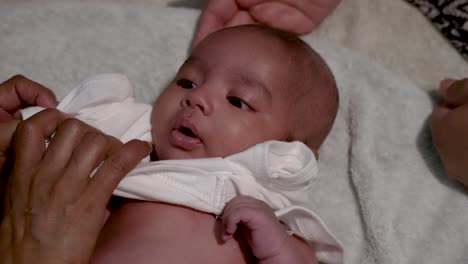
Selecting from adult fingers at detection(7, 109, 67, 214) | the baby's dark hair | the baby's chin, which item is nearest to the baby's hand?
the baby's chin

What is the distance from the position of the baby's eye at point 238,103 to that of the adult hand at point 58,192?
1.00ft

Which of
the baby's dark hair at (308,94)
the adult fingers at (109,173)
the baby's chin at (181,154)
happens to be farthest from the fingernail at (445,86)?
the adult fingers at (109,173)

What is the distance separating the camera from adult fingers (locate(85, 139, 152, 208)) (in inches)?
38.5

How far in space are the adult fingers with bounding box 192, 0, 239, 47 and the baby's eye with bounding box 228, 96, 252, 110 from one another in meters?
0.40

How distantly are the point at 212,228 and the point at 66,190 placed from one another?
0.34 meters

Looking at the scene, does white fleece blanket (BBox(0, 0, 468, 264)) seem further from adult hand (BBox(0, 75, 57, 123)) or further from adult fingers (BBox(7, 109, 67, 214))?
adult fingers (BBox(7, 109, 67, 214))

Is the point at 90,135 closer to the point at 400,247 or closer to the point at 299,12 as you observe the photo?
the point at 400,247

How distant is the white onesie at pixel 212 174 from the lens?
3.84 ft

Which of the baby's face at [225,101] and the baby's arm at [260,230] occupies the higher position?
the baby's face at [225,101]

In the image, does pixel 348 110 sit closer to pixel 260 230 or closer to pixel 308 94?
pixel 308 94

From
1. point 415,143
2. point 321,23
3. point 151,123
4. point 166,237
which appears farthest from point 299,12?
point 166,237

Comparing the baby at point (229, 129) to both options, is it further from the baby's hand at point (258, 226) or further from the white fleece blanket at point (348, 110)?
the white fleece blanket at point (348, 110)

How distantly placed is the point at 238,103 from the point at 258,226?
0.97ft

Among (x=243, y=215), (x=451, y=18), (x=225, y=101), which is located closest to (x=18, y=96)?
(x=225, y=101)
